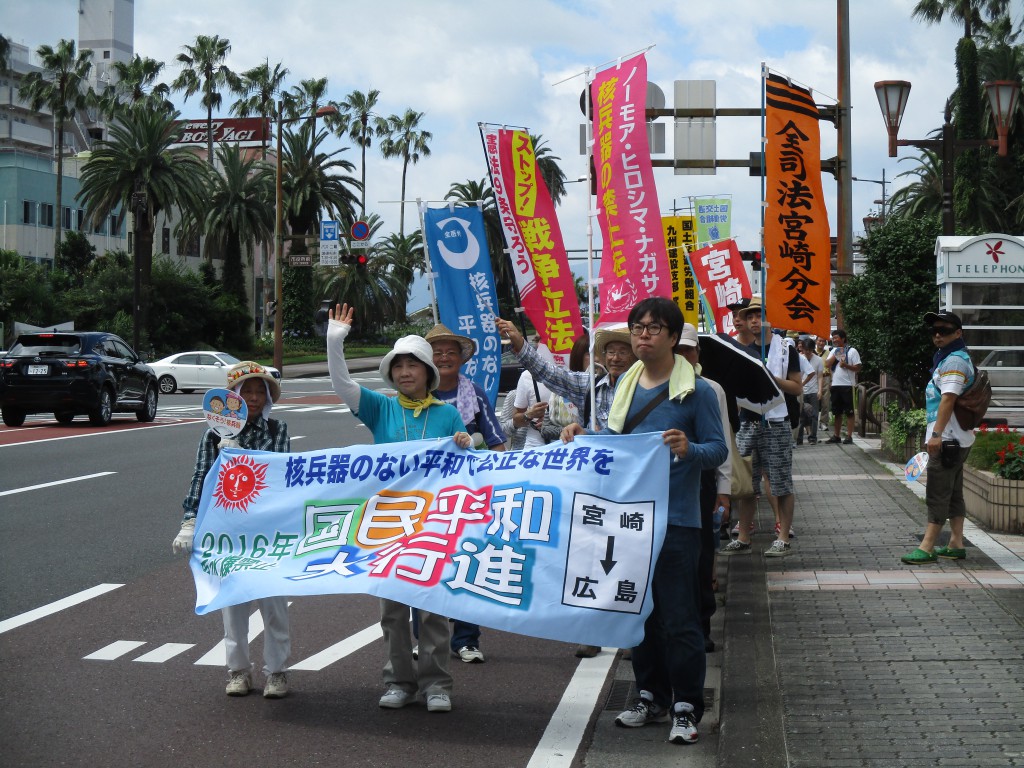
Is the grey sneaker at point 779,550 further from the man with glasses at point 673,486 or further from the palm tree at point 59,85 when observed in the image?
the palm tree at point 59,85

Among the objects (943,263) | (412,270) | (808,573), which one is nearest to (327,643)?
(808,573)

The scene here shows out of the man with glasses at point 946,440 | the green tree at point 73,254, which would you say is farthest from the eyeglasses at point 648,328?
the green tree at point 73,254

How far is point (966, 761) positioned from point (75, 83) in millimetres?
77013

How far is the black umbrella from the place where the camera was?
7.57 metres

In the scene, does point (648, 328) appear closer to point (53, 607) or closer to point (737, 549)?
point (53, 607)

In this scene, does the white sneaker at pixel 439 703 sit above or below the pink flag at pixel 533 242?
below

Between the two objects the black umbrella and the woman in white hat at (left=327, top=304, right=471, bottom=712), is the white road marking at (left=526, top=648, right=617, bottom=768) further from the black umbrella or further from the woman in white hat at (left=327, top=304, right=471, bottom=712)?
the black umbrella

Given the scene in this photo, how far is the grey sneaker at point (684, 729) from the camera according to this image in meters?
5.13

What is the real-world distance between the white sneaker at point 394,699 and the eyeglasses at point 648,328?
200cm

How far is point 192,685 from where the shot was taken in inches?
237

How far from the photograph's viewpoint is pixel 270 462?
605 centimetres

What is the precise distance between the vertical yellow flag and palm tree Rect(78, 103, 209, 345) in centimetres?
4193

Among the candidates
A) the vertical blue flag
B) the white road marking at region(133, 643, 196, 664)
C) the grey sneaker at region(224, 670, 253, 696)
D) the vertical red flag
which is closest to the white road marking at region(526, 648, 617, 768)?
the grey sneaker at region(224, 670, 253, 696)

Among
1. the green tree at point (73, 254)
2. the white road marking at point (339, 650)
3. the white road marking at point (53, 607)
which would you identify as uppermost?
the green tree at point (73, 254)
